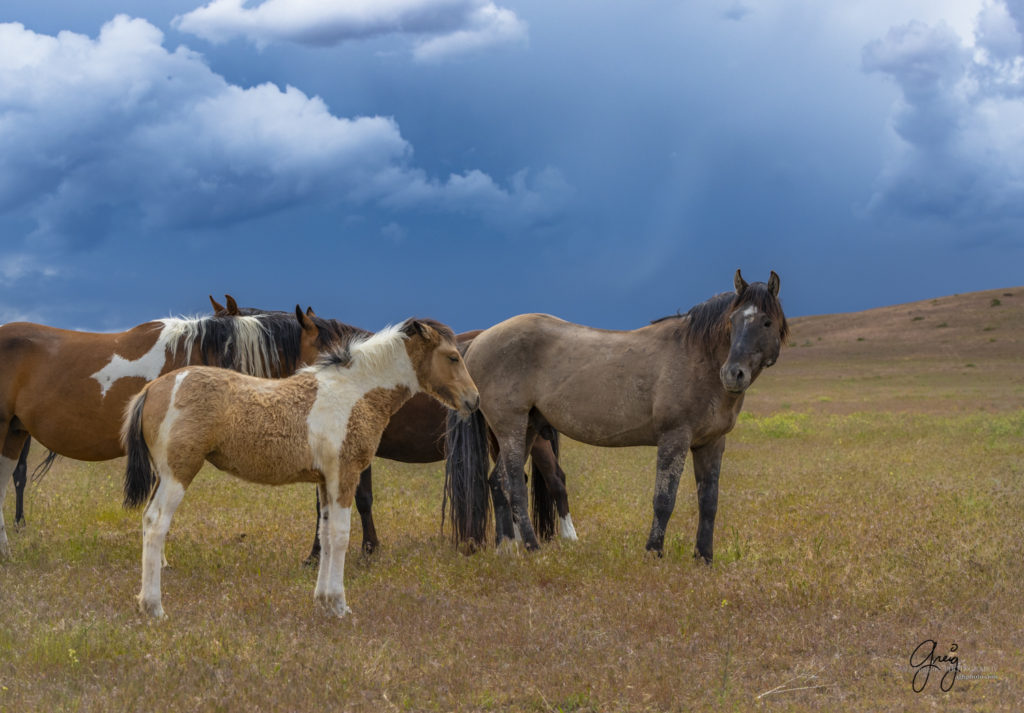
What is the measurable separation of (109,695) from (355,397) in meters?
2.73

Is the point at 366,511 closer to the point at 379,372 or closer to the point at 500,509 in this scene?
the point at 500,509

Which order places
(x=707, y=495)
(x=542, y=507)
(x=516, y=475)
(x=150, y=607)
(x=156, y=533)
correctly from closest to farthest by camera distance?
(x=156, y=533) < (x=150, y=607) < (x=707, y=495) < (x=516, y=475) < (x=542, y=507)

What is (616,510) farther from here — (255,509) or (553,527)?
(255,509)

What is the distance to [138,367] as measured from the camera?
29.6 feet

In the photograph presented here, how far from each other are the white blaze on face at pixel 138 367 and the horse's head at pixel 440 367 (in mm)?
3142

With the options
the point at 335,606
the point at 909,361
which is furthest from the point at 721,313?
the point at 909,361

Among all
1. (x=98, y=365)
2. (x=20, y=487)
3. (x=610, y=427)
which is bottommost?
(x=20, y=487)

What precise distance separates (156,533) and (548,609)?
303 centimetres

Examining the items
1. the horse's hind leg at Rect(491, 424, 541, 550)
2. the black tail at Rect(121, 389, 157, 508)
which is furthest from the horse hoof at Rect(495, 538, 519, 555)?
the black tail at Rect(121, 389, 157, 508)

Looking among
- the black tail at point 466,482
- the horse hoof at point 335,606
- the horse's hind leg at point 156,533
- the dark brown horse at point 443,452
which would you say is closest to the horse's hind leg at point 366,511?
the dark brown horse at point 443,452

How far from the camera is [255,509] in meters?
12.4

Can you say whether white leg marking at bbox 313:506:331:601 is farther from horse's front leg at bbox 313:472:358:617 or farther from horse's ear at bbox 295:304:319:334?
horse's ear at bbox 295:304:319:334

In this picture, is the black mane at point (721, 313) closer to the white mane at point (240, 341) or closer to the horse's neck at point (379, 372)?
the horse's neck at point (379, 372)

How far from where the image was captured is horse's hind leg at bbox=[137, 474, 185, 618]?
6.61 m
